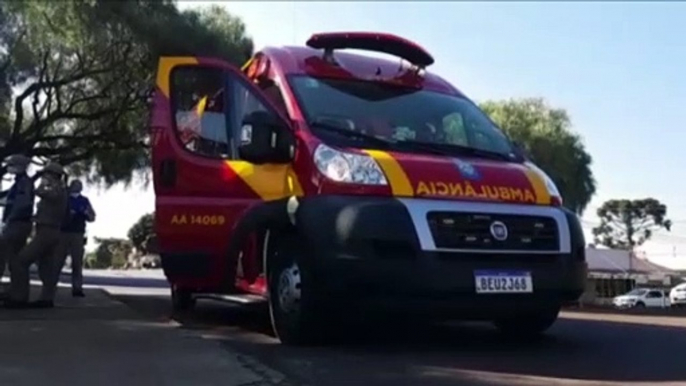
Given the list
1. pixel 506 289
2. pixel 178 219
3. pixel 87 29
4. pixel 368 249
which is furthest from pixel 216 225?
pixel 87 29

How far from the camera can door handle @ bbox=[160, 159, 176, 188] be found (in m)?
9.36

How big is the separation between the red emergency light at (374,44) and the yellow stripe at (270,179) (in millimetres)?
1286

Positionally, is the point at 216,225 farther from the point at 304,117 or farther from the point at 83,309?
the point at 83,309

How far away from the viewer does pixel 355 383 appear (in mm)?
6406

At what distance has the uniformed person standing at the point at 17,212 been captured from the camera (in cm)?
1143

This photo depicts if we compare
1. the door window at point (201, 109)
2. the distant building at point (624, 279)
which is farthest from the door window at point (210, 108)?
the distant building at point (624, 279)

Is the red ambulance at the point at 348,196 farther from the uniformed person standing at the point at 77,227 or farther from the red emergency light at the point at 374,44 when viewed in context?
the uniformed person standing at the point at 77,227

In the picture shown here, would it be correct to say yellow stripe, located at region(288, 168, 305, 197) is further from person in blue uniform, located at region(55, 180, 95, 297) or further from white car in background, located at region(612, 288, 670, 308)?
white car in background, located at region(612, 288, 670, 308)

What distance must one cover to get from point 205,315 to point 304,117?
3668mm

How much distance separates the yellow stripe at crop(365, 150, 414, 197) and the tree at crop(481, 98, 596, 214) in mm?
32492

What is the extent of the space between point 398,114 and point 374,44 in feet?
3.67

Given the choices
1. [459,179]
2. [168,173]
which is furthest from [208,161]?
[459,179]

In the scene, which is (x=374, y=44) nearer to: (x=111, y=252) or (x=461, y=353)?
(x=461, y=353)

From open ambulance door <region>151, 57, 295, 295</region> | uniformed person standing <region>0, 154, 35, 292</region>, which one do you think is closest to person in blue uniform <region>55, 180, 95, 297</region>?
uniformed person standing <region>0, 154, 35, 292</region>
